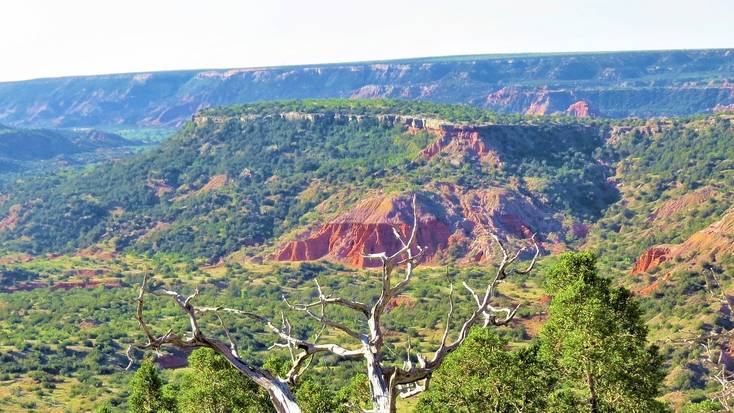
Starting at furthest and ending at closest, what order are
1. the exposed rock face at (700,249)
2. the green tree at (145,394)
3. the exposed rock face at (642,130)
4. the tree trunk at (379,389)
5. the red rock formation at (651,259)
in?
the exposed rock face at (642,130) < the red rock formation at (651,259) < the exposed rock face at (700,249) < the green tree at (145,394) < the tree trunk at (379,389)

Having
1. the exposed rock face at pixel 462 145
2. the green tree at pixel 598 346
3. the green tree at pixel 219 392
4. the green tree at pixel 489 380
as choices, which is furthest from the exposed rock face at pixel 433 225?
the green tree at pixel 598 346

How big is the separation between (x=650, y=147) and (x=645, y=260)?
69.3 m

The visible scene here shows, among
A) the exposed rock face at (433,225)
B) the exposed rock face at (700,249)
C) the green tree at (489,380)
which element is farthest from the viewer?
the exposed rock face at (433,225)

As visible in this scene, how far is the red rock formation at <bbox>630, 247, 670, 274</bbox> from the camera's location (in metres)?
119

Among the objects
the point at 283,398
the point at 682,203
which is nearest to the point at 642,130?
A: the point at 682,203

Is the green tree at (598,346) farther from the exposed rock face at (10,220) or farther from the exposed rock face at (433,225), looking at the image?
the exposed rock face at (10,220)

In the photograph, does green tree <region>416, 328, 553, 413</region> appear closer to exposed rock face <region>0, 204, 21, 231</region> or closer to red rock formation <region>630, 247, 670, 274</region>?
red rock formation <region>630, 247, 670, 274</region>

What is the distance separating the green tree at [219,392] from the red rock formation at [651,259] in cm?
8420

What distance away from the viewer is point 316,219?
160 meters

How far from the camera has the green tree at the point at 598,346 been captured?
117 ft

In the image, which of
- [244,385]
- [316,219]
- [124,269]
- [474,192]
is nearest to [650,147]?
[474,192]

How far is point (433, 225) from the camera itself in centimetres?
14938

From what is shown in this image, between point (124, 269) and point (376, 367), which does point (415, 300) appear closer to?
→ point (124, 269)

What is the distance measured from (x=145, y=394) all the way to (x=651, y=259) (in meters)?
87.7
